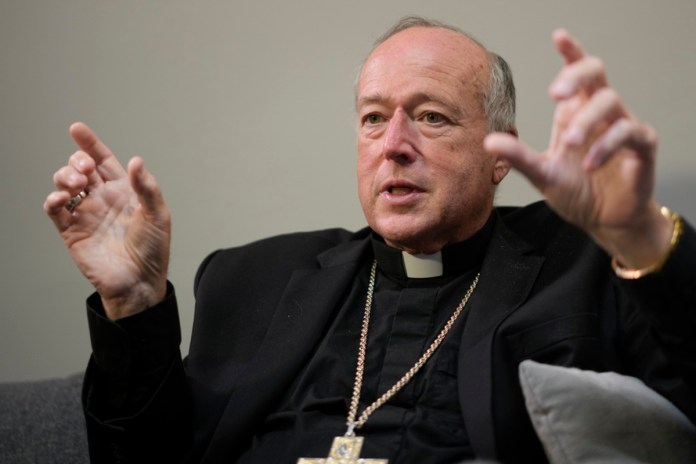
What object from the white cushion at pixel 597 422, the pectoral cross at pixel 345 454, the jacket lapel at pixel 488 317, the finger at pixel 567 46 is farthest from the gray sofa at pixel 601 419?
→ the finger at pixel 567 46

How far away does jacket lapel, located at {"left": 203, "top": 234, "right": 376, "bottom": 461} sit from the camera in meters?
2.15

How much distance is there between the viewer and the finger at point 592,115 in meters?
1.45

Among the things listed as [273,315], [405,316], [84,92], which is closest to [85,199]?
[273,315]

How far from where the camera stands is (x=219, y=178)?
292 centimetres

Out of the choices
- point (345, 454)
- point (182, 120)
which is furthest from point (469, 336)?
point (182, 120)

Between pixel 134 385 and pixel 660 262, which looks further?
pixel 134 385

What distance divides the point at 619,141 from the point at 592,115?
6cm

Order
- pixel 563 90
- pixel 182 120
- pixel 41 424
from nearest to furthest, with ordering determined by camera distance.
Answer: pixel 563 90, pixel 41 424, pixel 182 120

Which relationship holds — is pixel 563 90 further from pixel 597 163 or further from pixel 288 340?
pixel 288 340

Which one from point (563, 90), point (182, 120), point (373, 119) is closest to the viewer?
point (563, 90)

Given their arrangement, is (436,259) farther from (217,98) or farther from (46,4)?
(46,4)

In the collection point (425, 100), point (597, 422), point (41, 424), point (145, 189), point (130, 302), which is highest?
point (425, 100)

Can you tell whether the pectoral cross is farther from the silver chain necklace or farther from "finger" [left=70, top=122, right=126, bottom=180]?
"finger" [left=70, top=122, right=126, bottom=180]

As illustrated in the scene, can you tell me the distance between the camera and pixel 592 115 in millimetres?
1445
